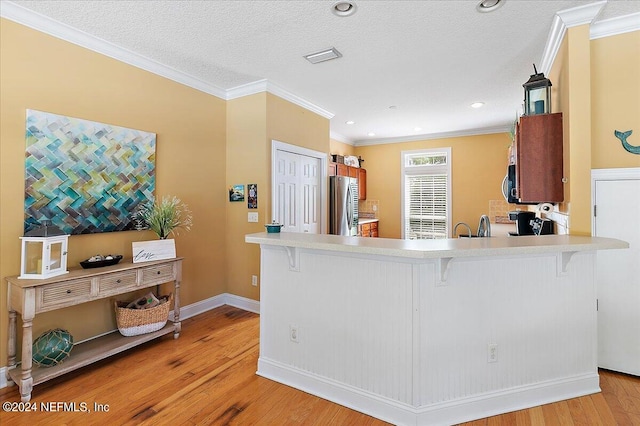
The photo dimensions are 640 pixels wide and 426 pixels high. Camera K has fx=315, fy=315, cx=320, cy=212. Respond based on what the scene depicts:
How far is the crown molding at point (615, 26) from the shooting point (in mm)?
2262

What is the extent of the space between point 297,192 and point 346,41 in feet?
6.67

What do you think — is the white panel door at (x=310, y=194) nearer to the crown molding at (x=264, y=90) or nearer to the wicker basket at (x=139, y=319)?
the crown molding at (x=264, y=90)

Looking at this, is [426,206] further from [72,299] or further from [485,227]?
[72,299]

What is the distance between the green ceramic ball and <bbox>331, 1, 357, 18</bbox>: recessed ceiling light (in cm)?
304

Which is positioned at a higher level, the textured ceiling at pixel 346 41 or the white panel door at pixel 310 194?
the textured ceiling at pixel 346 41

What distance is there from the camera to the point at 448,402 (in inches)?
71.5

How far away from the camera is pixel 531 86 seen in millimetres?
2520

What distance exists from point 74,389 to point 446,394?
247 centimetres

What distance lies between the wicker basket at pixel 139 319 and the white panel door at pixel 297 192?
61.8 inches

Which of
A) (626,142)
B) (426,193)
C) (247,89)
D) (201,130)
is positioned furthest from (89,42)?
(426,193)

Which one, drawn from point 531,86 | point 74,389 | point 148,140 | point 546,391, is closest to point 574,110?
point 531,86

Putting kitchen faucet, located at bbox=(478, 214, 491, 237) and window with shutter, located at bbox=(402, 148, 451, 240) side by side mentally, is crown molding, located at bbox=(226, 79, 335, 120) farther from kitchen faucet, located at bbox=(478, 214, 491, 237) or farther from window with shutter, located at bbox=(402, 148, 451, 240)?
window with shutter, located at bbox=(402, 148, 451, 240)

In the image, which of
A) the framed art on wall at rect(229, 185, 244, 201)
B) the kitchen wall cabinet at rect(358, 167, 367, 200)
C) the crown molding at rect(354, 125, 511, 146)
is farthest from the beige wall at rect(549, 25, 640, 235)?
the kitchen wall cabinet at rect(358, 167, 367, 200)

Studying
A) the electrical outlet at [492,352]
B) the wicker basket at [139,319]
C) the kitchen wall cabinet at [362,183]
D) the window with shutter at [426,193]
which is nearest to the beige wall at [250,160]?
the wicker basket at [139,319]
